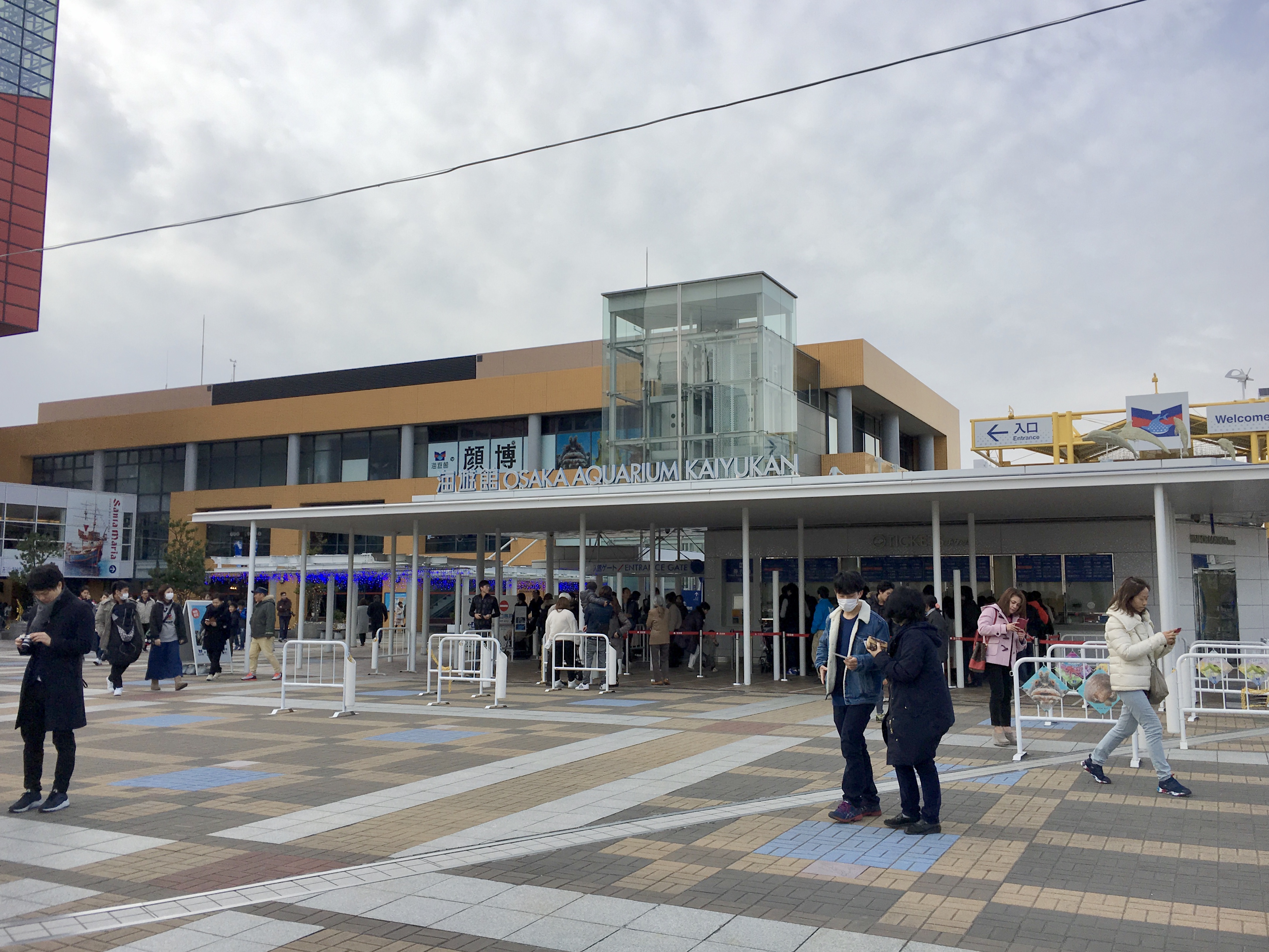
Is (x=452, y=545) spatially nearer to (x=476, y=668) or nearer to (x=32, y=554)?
(x=32, y=554)

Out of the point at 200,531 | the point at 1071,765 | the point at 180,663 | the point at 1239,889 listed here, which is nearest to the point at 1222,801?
the point at 1071,765

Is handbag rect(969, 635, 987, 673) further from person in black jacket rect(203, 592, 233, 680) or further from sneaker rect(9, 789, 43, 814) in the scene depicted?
person in black jacket rect(203, 592, 233, 680)

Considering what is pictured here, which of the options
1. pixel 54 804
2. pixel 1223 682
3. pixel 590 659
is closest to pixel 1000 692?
pixel 1223 682

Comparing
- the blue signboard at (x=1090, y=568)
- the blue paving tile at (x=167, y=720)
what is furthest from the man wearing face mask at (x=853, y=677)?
the blue signboard at (x=1090, y=568)

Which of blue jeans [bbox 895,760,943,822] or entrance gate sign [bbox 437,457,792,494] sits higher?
entrance gate sign [bbox 437,457,792,494]

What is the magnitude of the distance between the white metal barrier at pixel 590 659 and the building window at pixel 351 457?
31758mm

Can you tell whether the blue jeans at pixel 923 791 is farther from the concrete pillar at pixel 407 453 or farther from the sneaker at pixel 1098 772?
the concrete pillar at pixel 407 453

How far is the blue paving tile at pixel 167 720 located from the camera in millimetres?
12805

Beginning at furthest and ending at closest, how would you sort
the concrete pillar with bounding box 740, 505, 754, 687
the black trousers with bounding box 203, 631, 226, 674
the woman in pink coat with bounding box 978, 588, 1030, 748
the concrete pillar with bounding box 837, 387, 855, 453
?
the concrete pillar with bounding box 837, 387, 855, 453 → the black trousers with bounding box 203, 631, 226, 674 → the concrete pillar with bounding box 740, 505, 754, 687 → the woman in pink coat with bounding box 978, 588, 1030, 748

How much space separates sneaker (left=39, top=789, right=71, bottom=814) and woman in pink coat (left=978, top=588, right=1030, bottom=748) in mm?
8105

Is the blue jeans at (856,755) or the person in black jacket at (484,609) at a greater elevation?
the person in black jacket at (484,609)

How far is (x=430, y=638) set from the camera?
16.4 metres

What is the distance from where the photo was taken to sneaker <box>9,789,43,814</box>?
7.49 m

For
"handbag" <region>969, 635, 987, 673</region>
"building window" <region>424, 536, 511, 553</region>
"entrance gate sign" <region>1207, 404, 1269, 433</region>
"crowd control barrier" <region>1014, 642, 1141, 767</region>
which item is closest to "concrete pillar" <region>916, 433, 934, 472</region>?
"entrance gate sign" <region>1207, 404, 1269, 433</region>
